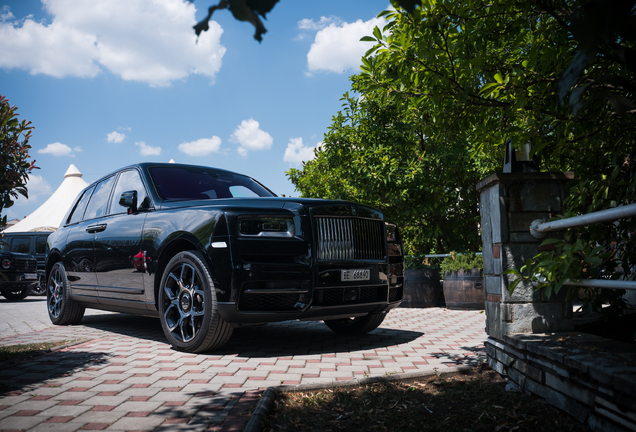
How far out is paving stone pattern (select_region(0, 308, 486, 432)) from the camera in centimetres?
262

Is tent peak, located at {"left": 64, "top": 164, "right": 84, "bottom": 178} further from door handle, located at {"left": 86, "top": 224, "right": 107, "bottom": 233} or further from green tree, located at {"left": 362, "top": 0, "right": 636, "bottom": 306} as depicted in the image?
green tree, located at {"left": 362, "top": 0, "right": 636, "bottom": 306}

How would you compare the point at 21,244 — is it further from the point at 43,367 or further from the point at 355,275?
the point at 355,275

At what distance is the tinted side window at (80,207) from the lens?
22.6 feet

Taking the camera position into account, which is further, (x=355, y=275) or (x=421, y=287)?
(x=421, y=287)

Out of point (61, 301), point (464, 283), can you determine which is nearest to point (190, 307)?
point (61, 301)

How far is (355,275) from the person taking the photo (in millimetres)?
4539

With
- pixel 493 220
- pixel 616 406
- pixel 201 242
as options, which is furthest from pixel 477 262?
pixel 616 406

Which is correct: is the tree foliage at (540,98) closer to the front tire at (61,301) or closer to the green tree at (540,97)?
the green tree at (540,97)

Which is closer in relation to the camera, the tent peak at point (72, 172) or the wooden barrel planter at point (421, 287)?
the wooden barrel planter at point (421, 287)

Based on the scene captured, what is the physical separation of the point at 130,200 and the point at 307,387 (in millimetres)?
3283

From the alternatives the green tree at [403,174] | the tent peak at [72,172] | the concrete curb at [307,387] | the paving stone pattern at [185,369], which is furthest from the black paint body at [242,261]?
the tent peak at [72,172]

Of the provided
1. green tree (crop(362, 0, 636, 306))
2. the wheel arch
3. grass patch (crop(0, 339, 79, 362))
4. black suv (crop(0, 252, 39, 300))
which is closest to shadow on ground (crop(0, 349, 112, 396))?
grass patch (crop(0, 339, 79, 362))

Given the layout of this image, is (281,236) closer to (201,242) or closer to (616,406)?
(201,242)

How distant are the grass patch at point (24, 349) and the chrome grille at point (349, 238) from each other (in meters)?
2.76
